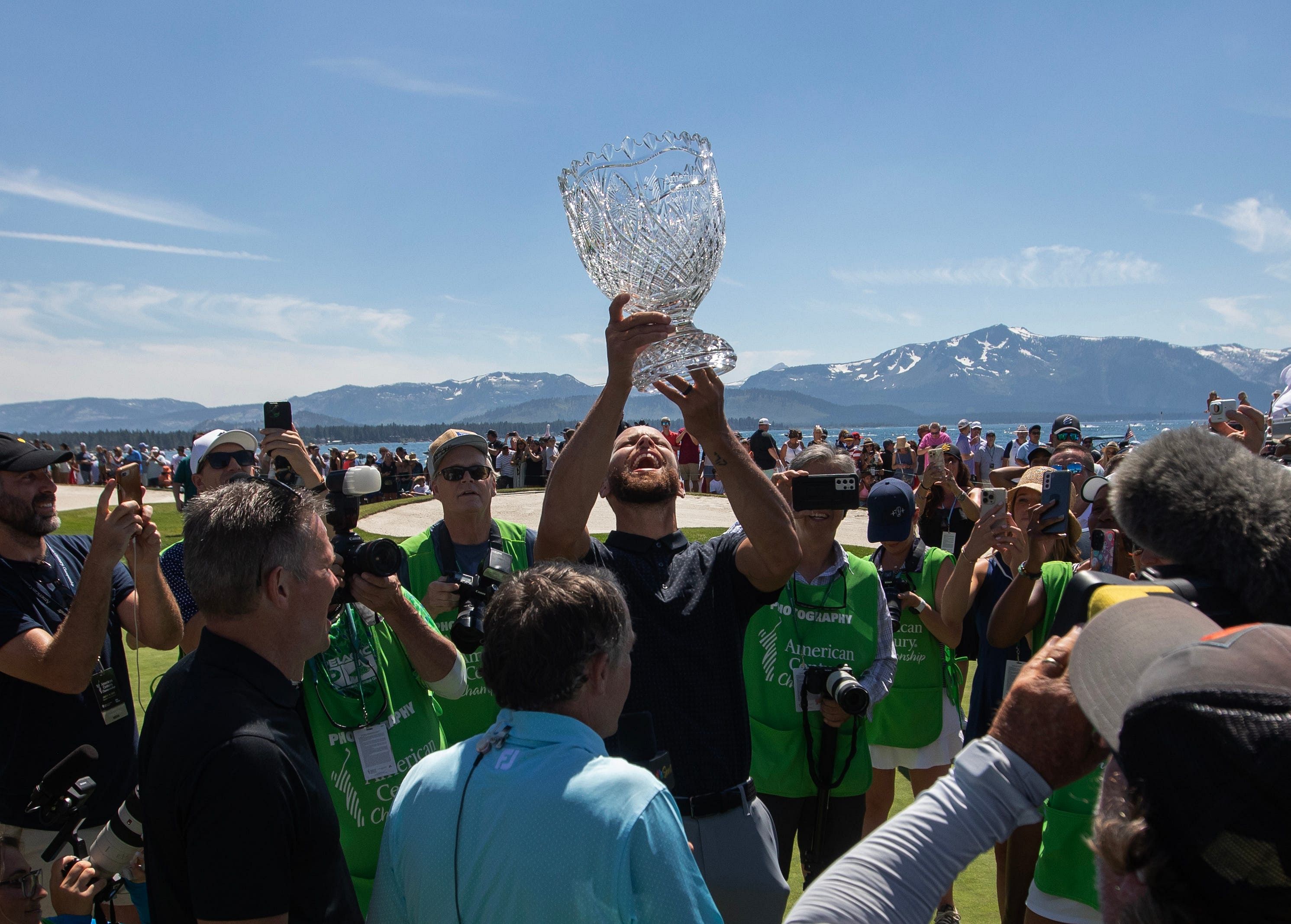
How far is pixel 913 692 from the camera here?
14.3 ft

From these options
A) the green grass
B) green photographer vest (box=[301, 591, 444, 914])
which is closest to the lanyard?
green photographer vest (box=[301, 591, 444, 914])

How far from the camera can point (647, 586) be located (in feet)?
9.44

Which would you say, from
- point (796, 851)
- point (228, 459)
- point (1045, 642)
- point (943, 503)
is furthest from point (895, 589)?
point (943, 503)

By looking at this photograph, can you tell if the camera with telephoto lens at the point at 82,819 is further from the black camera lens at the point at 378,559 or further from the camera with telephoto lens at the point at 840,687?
the camera with telephoto lens at the point at 840,687

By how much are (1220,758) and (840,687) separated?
8.08 ft

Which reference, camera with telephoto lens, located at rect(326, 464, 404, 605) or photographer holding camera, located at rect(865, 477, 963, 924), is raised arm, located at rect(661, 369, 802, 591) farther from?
photographer holding camera, located at rect(865, 477, 963, 924)

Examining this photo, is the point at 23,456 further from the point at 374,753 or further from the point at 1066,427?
the point at 1066,427

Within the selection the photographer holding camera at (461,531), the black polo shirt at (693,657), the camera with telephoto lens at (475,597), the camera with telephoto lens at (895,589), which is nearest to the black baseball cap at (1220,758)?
the black polo shirt at (693,657)

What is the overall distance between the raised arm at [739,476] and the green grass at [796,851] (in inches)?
50.0

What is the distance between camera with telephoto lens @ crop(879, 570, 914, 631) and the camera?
4.07m

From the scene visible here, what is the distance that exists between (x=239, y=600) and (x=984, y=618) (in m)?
3.36

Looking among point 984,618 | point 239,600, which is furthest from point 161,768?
point 984,618

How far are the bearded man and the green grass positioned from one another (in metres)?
0.90

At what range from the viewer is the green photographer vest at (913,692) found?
4.34 meters
